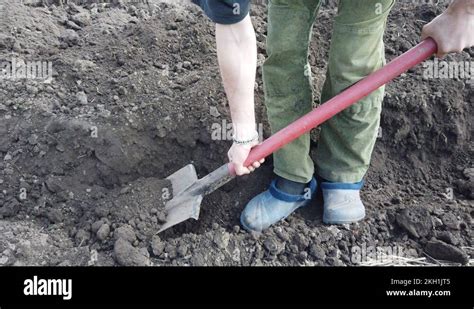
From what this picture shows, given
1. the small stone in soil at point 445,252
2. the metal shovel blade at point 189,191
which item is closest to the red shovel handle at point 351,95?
the metal shovel blade at point 189,191

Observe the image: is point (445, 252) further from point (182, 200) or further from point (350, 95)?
point (182, 200)

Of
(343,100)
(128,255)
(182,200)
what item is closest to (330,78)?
(343,100)

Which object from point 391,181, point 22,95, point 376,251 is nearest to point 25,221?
point 22,95

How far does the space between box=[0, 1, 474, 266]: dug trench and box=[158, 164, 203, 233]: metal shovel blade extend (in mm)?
49

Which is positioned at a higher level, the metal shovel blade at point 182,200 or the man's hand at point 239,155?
the man's hand at point 239,155

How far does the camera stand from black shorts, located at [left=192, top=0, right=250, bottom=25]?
68.9 inches

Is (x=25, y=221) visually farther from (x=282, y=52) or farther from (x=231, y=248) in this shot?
(x=282, y=52)

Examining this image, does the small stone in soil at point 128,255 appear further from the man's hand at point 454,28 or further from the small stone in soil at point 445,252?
the man's hand at point 454,28

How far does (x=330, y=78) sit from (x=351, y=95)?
25 cm

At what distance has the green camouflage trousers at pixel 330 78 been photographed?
2256 mm

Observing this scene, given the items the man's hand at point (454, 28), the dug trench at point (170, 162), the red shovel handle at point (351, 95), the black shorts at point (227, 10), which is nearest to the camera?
the black shorts at point (227, 10)

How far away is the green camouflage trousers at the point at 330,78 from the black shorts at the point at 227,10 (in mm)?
512

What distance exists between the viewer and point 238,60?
6.05ft

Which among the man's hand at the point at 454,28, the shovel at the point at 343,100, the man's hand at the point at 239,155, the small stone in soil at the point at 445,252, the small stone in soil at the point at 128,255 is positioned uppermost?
the man's hand at the point at 454,28
